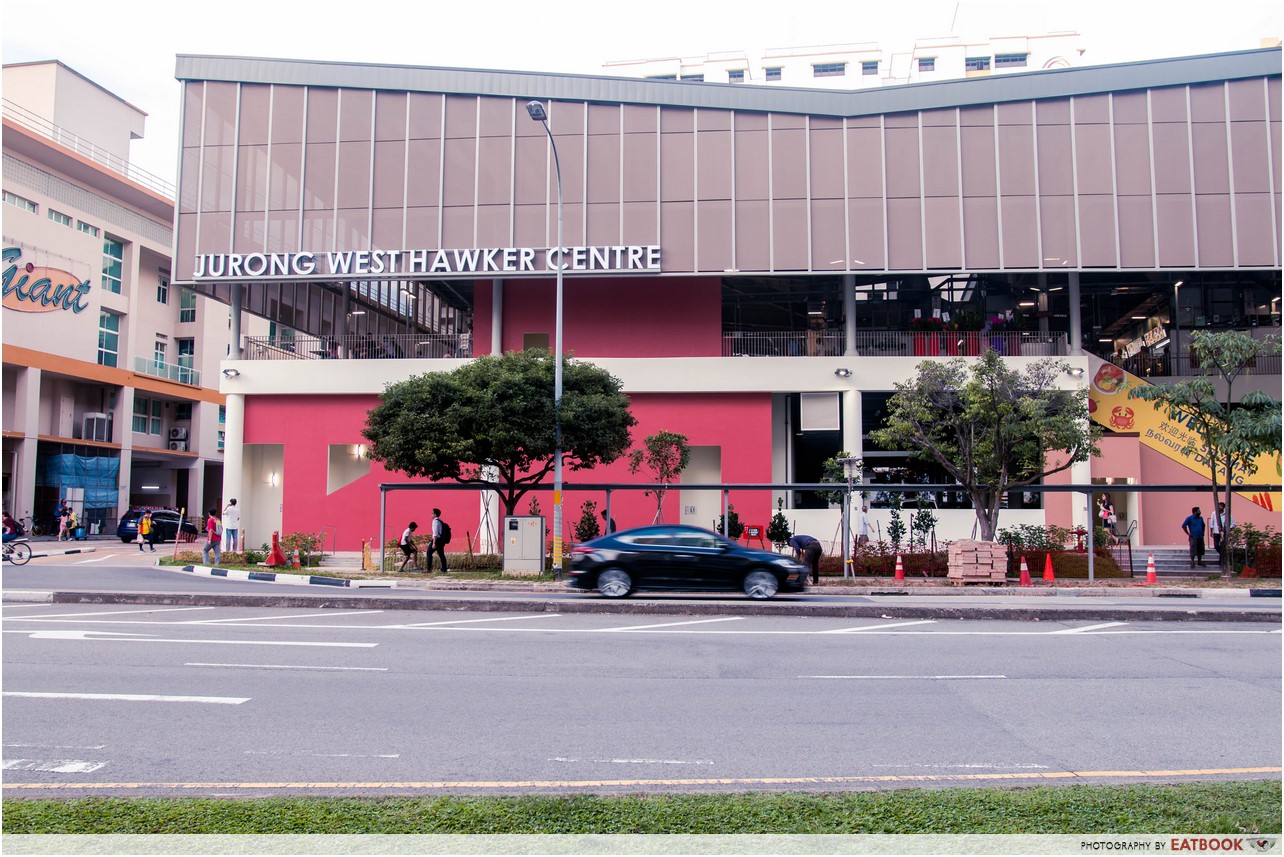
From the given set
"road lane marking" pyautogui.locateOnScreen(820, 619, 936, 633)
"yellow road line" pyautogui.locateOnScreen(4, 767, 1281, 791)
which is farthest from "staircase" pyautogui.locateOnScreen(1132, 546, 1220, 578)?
"yellow road line" pyautogui.locateOnScreen(4, 767, 1281, 791)

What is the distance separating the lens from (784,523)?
28859mm

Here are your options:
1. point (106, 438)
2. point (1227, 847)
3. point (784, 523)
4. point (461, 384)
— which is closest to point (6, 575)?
point (461, 384)

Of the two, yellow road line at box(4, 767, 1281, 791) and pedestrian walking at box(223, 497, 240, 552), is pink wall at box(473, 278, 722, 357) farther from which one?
yellow road line at box(4, 767, 1281, 791)

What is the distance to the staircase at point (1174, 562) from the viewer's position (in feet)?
85.1

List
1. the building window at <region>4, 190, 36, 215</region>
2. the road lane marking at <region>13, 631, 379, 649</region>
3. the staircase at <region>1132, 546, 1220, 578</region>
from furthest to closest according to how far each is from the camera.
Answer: the building window at <region>4, 190, 36, 215</region>
the staircase at <region>1132, 546, 1220, 578</region>
the road lane marking at <region>13, 631, 379, 649</region>

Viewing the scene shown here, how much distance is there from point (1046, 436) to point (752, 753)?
1925 centimetres

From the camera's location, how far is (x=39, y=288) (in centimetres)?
4191

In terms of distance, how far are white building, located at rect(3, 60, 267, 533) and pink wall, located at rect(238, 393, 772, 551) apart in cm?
1785

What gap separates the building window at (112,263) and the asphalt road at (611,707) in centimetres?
4026

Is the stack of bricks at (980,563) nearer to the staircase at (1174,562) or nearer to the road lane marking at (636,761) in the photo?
the staircase at (1174,562)

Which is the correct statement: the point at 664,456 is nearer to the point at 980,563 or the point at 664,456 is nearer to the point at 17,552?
the point at 980,563

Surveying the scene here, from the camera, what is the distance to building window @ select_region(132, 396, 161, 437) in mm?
51219

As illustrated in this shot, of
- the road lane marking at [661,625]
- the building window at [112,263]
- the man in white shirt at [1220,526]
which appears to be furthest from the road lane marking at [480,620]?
the building window at [112,263]

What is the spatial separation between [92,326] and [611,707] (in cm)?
4722
